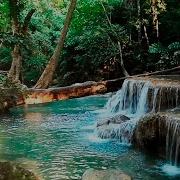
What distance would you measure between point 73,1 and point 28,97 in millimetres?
3251

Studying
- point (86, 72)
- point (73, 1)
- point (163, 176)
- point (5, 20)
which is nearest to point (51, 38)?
point (86, 72)

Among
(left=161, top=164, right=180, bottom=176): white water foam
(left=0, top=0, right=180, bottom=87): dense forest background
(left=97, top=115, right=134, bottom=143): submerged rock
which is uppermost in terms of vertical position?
(left=0, top=0, right=180, bottom=87): dense forest background

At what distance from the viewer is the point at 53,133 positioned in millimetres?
11336

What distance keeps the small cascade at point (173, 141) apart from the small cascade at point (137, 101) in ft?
4.55

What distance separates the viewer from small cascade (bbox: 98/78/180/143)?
10680mm

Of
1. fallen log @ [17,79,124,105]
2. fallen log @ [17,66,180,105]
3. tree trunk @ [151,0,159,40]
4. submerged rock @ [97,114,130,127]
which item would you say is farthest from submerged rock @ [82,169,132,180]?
tree trunk @ [151,0,159,40]

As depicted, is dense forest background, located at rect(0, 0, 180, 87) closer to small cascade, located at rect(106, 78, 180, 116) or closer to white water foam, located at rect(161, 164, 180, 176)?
small cascade, located at rect(106, 78, 180, 116)

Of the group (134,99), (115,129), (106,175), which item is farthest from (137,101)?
(106,175)

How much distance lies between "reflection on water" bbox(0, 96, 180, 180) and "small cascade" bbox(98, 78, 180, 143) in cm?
34

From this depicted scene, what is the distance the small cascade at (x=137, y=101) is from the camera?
420 inches

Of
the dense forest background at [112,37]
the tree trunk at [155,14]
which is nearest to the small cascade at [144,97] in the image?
the dense forest background at [112,37]

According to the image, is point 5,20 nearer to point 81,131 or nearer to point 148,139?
point 81,131

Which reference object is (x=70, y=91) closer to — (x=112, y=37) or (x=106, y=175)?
(x=106, y=175)

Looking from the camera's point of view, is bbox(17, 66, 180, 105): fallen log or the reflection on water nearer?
the reflection on water
